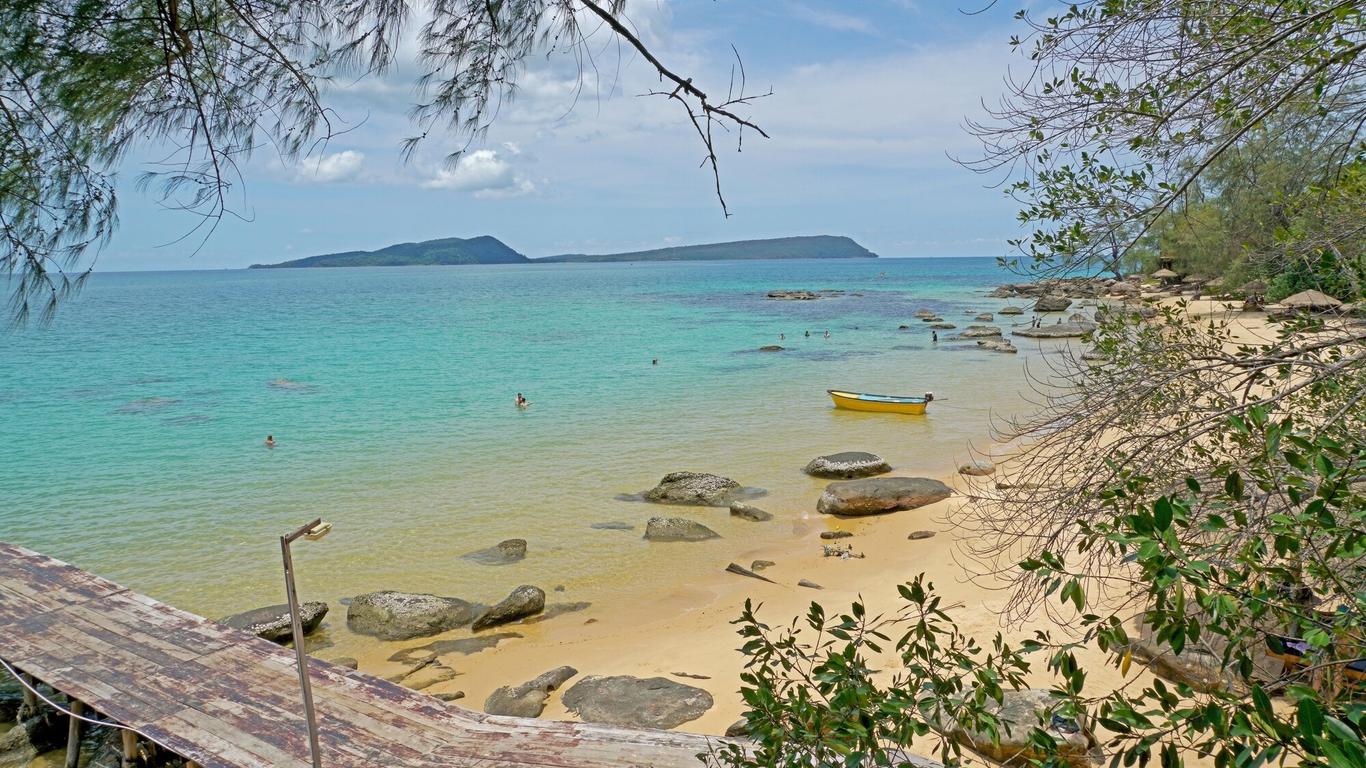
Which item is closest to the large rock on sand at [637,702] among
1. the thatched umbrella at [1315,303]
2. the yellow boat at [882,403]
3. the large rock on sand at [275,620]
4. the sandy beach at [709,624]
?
the sandy beach at [709,624]

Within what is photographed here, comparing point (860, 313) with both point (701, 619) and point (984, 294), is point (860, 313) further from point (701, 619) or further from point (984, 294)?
point (701, 619)

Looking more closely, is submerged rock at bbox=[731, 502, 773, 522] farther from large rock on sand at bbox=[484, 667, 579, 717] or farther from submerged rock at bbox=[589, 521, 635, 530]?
large rock on sand at bbox=[484, 667, 579, 717]

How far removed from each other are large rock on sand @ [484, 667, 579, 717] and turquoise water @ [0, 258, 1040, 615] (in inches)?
103

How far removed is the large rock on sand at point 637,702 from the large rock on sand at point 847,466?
8.33 meters

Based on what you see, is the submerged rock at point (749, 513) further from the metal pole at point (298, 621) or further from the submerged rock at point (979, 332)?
the submerged rock at point (979, 332)

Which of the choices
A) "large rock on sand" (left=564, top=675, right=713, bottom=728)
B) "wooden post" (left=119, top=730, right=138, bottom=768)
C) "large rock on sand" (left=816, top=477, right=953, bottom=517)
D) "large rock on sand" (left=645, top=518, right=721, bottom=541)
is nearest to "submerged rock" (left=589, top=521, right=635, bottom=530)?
"large rock on sand" (left=645, top=518, right=721, bottom=541)

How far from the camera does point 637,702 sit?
7.44 meters

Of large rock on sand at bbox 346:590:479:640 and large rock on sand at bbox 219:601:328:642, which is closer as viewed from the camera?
large rock on sand at bbox 219:601:328:642

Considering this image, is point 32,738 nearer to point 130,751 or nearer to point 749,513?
point 130,751

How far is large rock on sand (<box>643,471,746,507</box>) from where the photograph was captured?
14430mm

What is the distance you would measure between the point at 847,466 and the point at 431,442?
9915mm

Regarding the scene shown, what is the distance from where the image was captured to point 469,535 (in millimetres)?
13250

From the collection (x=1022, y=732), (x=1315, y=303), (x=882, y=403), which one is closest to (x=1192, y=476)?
(x=1022, y=732)

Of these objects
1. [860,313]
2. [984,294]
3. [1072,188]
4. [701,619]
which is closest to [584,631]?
[701,619]
